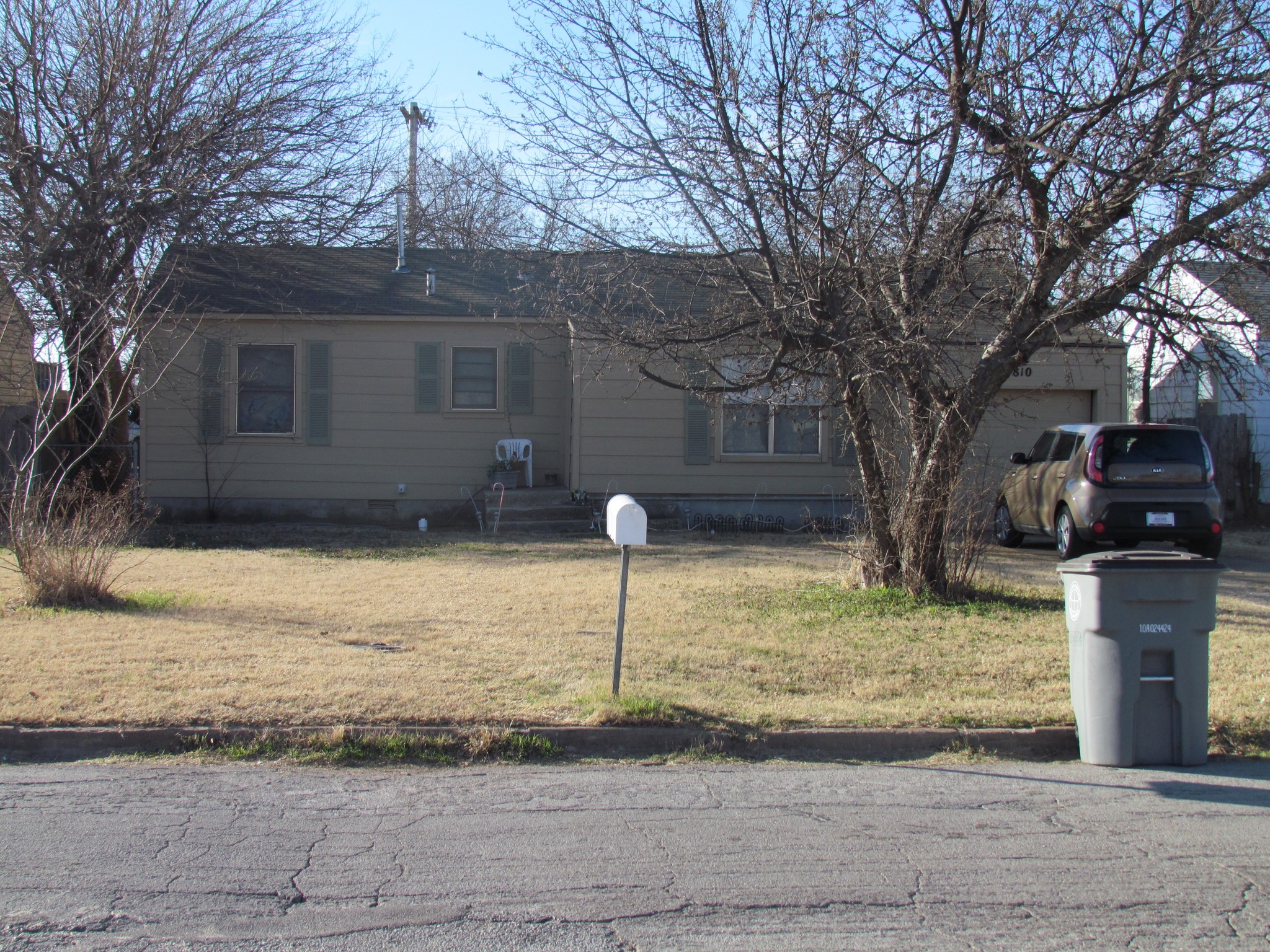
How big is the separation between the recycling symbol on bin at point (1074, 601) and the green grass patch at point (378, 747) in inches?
113

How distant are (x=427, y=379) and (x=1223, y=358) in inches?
437

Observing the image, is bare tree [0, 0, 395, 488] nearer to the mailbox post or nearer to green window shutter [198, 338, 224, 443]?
green window shutter [198, 338, 224, 443]

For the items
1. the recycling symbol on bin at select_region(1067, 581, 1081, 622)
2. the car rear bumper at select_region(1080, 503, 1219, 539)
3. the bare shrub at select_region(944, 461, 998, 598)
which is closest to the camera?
the recycling symbol on bin at select_region(1067, 581, 1081, 622)

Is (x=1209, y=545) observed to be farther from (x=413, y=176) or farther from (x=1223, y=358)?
(x=413, y=176)

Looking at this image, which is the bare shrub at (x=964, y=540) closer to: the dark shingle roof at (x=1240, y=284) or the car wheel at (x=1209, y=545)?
the dark shingle roof at (x=1240, y=284)

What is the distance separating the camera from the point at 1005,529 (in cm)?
1388

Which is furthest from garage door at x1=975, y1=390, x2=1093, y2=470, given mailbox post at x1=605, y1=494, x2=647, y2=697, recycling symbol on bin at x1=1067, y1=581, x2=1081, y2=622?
mailbox post at x1=605, y1=494, x2=647, y2=697

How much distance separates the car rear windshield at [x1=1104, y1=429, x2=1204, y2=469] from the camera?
1095 cm

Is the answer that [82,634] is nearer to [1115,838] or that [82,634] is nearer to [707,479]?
[1115,838]

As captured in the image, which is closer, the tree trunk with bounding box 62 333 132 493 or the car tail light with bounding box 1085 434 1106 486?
the car tail light with bounding box 1085 434 1106 486

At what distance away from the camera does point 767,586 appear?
998 centimetres

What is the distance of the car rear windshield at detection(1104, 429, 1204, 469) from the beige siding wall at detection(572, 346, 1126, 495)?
13.7 feet

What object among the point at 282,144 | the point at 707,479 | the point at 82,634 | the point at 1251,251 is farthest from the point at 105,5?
the point at 1251,251

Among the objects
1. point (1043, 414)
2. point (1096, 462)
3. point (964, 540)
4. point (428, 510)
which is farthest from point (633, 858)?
point (1043, 414)
